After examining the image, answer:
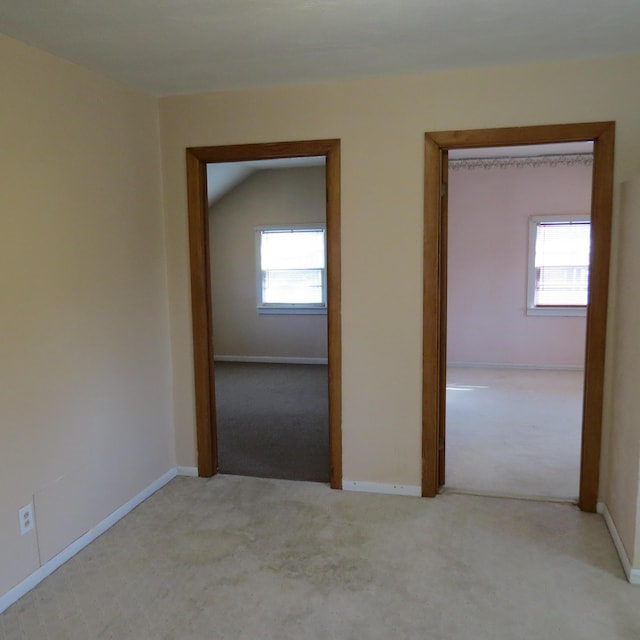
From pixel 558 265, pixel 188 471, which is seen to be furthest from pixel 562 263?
pixel 188 471

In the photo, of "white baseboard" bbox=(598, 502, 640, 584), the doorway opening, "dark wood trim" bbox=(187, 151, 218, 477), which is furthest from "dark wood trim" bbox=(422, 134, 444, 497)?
the doorway opening

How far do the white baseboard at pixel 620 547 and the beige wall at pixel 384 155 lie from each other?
9cm

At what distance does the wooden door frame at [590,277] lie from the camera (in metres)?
2.71

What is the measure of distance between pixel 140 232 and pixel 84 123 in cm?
66

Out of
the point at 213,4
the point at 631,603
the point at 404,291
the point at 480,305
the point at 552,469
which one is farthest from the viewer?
the point at 480,305

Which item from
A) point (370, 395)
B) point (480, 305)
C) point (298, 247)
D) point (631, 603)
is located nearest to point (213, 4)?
point (370, 395)

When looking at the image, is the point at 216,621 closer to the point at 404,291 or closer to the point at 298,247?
the point at 404,291

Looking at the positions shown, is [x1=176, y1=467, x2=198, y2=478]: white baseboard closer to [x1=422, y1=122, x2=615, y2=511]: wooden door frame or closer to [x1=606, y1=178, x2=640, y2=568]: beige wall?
[x1=422, y1=122, x2=615, y2=511]: wooden door frame

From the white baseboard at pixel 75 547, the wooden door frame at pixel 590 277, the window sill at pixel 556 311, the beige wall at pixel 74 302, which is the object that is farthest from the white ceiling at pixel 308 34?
the window sill at pixel 556 311

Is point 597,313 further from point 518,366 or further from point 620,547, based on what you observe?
point 518,366

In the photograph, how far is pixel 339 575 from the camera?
2354 mm

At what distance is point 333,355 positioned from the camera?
10.3 feet

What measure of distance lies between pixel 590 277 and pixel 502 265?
4.11 metres

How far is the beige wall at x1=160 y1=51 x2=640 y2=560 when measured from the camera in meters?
2.73
